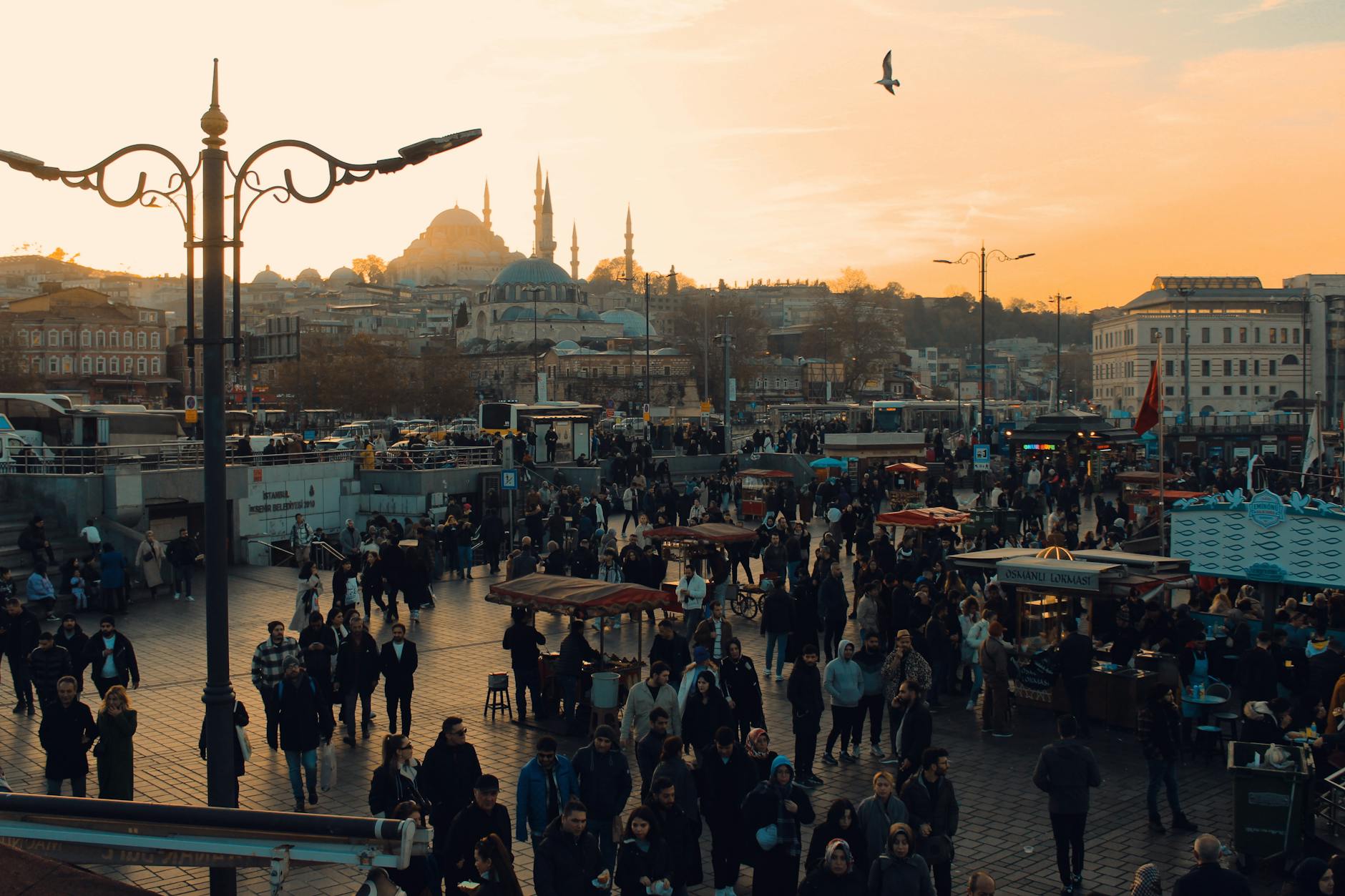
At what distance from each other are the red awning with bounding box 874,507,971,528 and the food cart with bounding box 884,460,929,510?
5283 mm

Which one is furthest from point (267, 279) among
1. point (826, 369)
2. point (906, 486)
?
point (906, 486)

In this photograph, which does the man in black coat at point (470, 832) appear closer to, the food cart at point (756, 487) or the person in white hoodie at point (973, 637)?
the person in white hoodie at point (973, 637)

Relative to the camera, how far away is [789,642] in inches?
546

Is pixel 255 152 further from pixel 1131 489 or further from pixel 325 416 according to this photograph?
pixel 325 416

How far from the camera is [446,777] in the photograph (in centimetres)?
796

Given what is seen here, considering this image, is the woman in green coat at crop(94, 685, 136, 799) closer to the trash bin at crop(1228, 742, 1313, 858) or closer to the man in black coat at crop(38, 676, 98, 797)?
the man in black coat at crop(38, 676, 98, 797)

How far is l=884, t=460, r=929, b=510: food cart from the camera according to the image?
1108 inches

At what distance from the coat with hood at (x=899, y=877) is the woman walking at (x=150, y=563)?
15438mm

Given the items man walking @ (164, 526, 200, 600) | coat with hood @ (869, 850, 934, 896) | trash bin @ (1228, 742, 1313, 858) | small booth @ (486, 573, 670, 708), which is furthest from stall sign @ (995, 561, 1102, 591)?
man walking @ (164, 526, 200, 600)

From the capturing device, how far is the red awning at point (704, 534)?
697 inches

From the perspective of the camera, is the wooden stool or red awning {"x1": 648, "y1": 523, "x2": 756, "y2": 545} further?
red awning {"x1": 648, "y1": 523, "x2": 756, "y2": 545}

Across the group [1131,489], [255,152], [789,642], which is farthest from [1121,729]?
[1131,489]

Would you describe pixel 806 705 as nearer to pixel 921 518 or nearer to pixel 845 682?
pixel 845 682

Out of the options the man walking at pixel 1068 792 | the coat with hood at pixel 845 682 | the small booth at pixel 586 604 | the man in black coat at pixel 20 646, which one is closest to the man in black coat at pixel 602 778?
the man walking at pixel 1068 792
